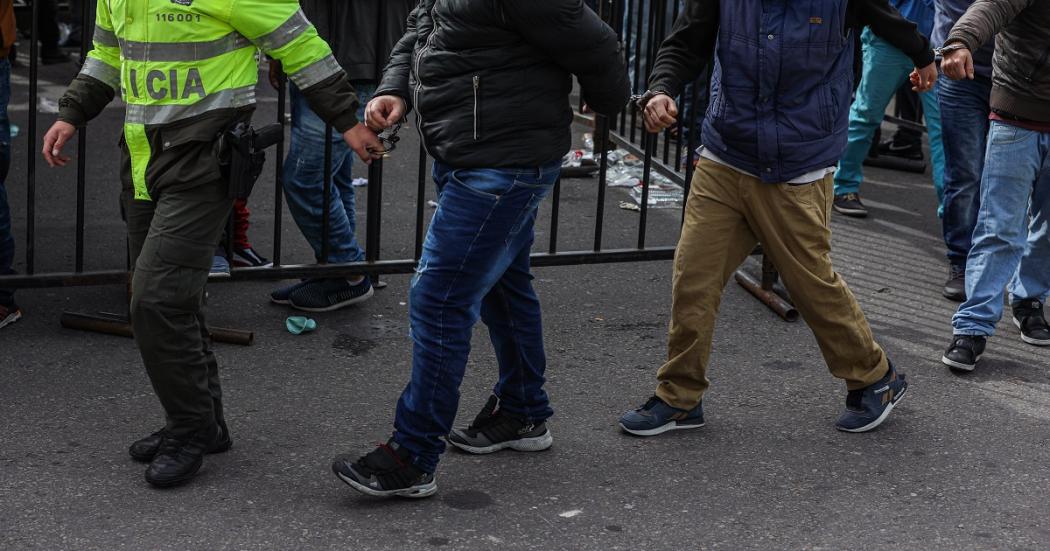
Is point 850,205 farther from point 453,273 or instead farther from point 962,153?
point 453,273

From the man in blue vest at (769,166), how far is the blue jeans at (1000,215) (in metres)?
0.84

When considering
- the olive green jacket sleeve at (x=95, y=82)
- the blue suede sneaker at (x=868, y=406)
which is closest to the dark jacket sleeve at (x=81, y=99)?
the olive green jacket sleeve at (x=95, y=82)

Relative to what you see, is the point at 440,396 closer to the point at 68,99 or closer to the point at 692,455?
the point at 692,455

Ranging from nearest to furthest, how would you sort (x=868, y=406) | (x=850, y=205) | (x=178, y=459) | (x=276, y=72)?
(x=178, y=459) → (x=868, y=406) → (x=276, y=72) → (x=850, y=205)

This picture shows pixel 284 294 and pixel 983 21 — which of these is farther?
pixel 284 294

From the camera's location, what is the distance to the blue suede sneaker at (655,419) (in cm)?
452

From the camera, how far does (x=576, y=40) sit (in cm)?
362

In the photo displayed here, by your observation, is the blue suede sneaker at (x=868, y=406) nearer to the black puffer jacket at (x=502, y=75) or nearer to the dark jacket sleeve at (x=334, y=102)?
the black puffer jacket at (x=502, y=75)

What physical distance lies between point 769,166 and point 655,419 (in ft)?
2.90

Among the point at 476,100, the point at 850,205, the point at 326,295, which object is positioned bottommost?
the point at 326,295

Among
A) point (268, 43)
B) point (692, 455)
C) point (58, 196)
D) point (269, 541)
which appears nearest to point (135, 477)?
point (269, 541)

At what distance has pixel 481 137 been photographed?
3719 mm

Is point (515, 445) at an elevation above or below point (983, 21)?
below

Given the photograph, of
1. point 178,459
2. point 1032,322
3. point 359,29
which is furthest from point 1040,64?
point 178,459
